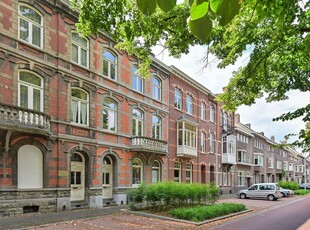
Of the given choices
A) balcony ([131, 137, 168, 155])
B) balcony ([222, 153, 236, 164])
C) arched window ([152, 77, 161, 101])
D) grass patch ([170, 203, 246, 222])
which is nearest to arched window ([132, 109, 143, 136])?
balcony ([131, 137, 168, 155])

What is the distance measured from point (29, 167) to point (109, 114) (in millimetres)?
6905

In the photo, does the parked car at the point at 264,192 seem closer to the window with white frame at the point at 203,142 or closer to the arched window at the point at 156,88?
the window with white frame at the point at 203,142

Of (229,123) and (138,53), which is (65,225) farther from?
(229,123)

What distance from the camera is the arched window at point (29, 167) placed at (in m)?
15.6

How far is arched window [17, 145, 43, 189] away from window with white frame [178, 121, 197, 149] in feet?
49.8

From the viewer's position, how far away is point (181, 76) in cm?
3073

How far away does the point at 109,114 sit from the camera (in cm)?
2167

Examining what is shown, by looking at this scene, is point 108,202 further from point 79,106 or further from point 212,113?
point 212,113

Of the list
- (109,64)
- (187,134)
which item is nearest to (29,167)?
(109,64)

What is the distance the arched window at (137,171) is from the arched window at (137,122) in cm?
194

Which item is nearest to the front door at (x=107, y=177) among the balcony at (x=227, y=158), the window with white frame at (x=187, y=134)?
the window with white frame at (x=187, y=134)

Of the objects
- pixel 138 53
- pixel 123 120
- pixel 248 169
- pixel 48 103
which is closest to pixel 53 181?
pixel 48 103

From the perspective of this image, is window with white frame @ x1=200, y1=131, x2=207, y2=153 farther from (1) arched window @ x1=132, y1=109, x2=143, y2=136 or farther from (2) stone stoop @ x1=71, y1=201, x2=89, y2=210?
(2) stone stoop @ x1=71, y1=201, x2=89, y2=210

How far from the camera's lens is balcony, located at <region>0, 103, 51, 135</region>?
1393 centimetres
